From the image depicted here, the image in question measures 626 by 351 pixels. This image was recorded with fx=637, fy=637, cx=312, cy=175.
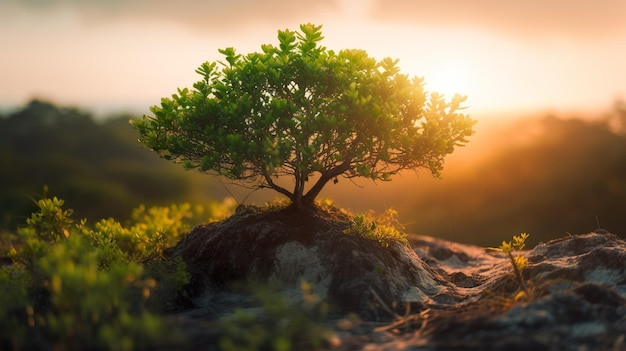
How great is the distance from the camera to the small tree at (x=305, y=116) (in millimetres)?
11680

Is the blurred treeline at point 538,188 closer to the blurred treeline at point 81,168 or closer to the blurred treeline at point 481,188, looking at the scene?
the blurred treeline at point 481,188

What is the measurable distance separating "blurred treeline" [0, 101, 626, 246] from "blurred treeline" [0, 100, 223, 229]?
120mm

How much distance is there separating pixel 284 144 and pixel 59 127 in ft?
188

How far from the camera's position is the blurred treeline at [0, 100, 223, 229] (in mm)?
42406

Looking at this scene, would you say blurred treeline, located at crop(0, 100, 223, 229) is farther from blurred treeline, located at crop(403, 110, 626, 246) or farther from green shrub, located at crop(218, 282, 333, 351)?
green shrub, located at crop(218, 282, 333, 351)

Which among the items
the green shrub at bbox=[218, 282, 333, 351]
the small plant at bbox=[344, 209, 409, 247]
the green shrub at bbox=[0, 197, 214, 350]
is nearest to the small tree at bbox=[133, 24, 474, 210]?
the small plant at bbox=[344, 209, 409, 247]

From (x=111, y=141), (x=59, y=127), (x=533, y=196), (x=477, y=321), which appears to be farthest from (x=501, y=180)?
(x=59, y=127)

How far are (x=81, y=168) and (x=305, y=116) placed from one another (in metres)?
46.0

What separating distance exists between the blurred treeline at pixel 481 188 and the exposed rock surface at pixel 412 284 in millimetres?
8946

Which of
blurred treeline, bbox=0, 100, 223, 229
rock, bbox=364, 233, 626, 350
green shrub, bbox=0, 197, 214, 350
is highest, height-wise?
blurred treeline, bbox=0, 100, 223, 229

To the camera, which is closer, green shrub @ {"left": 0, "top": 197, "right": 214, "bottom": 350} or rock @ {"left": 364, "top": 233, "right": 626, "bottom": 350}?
green shrub @ {"left": 0, "top": 197, "right": 214, "bottom": 350}

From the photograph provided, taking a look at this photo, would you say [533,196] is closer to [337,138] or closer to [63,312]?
[337,138]

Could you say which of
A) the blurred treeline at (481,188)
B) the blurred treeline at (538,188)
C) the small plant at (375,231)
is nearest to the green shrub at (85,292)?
the small plant at (375,231)

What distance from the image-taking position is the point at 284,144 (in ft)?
37.2
